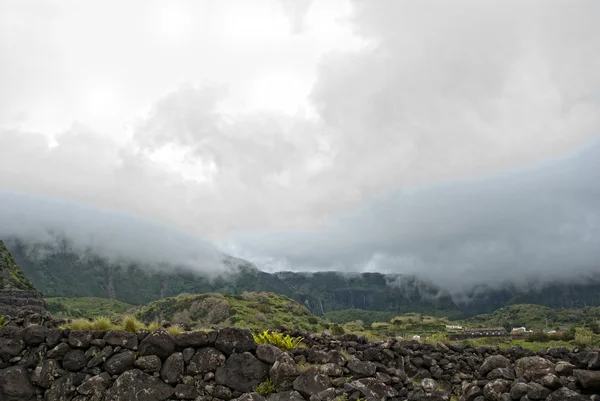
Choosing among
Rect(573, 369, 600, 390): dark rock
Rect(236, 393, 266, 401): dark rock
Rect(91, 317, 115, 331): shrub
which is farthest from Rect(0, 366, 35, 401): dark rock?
Rect(573, 369, 600, 390): dark rock

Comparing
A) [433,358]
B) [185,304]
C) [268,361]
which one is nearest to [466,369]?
[433,358]

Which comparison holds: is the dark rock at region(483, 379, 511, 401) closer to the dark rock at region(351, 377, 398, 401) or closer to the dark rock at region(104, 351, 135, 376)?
the dark rock at region(351, 377, 398, 401)

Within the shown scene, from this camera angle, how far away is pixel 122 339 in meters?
Answer: 11.7

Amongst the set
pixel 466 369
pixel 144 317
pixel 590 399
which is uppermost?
pixel 590 399

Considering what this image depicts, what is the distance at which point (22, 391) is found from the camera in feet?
37.4

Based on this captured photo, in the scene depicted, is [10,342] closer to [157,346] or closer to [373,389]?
[157,346]

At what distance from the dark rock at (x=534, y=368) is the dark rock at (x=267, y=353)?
6.10 meters

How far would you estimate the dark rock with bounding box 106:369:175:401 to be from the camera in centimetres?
1090

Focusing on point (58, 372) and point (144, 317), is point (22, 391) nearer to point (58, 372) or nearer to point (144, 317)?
point (58, 372)

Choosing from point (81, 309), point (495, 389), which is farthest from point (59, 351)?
point (81, 309)

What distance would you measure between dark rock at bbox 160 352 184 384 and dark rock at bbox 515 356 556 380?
8686mm

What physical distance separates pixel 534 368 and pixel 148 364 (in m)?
9.78

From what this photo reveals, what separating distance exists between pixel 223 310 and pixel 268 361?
62565 millimetres

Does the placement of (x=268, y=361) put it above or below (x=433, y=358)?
above
